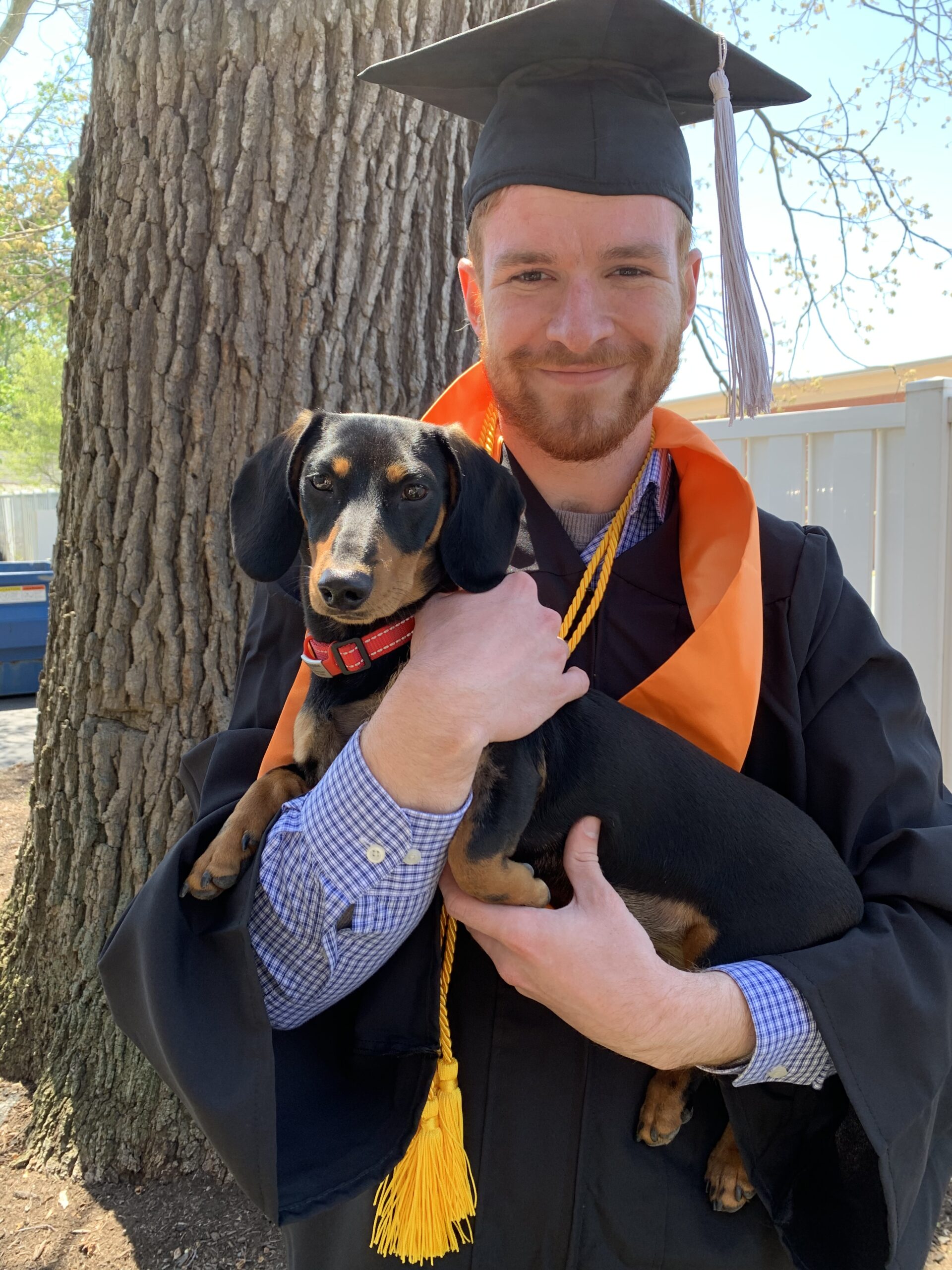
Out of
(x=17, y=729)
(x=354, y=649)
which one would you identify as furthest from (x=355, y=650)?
(x=17, y=729)

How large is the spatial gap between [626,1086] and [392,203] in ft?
7.62

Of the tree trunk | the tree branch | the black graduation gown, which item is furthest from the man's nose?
the tree branch

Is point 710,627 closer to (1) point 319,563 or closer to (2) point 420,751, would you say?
(2) point 420,751

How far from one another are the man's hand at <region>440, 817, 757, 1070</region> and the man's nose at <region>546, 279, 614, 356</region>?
905 mm

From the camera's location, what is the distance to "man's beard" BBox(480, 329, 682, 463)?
1.62 metres

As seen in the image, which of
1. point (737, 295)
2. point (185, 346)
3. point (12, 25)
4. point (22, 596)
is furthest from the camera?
point (22, 596)

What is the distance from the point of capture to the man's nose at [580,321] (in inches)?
62.4

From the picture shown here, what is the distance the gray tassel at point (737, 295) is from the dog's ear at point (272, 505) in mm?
903

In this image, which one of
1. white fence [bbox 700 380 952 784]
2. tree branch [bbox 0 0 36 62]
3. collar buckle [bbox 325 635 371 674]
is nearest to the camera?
collar buckle [bbox 325 635 371 674]

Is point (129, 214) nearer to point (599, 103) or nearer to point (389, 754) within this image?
point (599, 103)

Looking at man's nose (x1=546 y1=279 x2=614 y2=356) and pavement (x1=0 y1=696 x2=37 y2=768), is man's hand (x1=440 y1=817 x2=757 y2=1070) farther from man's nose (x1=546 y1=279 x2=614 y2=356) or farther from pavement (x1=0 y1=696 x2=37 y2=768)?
pavement (x1=0 y1=696 x2=37 y2=768)

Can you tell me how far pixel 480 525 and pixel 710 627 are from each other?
0.41 metres

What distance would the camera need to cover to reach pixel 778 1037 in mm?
1310

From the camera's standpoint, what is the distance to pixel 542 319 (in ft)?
5.32
